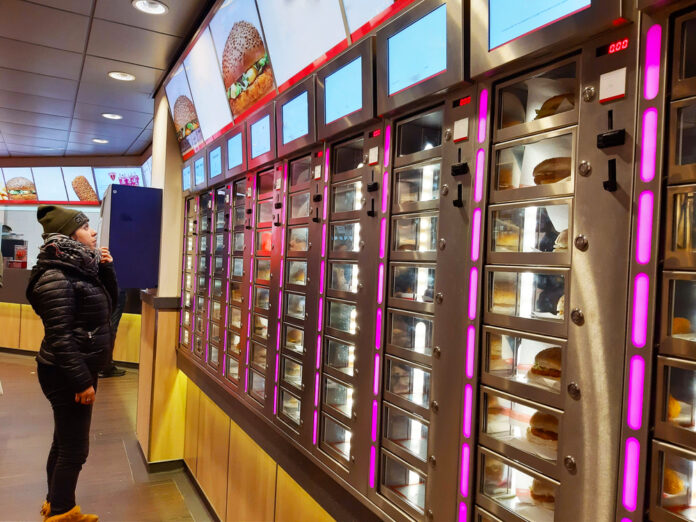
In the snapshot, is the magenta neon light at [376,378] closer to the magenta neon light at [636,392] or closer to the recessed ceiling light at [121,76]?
the magenta neon light at [636,392]

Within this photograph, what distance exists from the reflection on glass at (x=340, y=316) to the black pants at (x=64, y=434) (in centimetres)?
159

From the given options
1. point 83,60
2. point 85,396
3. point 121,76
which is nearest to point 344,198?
point 85,396

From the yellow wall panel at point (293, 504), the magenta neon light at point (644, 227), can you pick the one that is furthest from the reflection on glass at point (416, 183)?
the yellow wall panel at point (293, 504)

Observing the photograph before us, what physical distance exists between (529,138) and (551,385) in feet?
1.95

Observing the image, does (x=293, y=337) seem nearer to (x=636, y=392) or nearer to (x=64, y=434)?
(x=64, y=434)

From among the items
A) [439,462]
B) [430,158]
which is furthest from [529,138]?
[439,462]

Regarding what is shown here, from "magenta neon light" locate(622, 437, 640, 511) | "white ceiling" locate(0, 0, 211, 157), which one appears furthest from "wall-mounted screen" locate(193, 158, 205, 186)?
"magenta neon light" locate(622, 437, 640, 511)

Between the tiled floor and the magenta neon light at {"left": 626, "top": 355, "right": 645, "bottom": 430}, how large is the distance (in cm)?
336

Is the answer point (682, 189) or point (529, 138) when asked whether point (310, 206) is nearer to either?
point (529, 138)

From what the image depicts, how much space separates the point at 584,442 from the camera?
3.67ft

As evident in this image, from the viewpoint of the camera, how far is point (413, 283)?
182 centimetres

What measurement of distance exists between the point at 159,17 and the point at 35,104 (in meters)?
3.22

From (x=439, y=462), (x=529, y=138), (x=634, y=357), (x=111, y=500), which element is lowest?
(x=111, y=500)

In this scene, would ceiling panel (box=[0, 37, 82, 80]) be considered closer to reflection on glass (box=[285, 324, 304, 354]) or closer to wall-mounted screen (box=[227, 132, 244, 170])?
wall-mounted screen (box=[227, 132, 244, 170])
